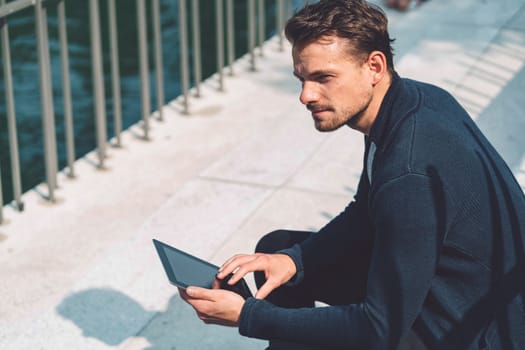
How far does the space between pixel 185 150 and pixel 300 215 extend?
108cm

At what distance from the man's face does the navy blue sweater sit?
8 cm

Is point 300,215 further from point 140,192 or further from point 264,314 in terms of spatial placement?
point 264,314

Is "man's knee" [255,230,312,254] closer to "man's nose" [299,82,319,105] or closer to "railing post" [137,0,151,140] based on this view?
"man's nose" [299,82,319,105]

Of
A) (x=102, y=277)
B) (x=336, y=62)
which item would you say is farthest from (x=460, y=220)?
(x=102, y=277)

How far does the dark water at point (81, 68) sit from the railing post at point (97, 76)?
0.69 metres

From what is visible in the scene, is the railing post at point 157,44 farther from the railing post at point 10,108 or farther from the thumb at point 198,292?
the thumb at point 198,292

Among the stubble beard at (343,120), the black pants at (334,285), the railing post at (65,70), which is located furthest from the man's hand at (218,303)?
the railing post at (65,70)

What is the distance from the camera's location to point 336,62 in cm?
282

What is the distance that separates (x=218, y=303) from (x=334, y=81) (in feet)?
2.25

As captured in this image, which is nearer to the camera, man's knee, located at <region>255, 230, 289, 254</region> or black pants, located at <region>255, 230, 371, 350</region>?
black pants, located at <region>255, 230, 371, 350</region>

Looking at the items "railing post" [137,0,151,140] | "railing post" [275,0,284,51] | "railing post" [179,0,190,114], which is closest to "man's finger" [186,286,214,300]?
"railing post" [137,0,151,140]

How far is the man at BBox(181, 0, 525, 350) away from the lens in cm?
258

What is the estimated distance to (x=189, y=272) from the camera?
10.1 ft

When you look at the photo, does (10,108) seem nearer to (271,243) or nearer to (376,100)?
(271,243)
